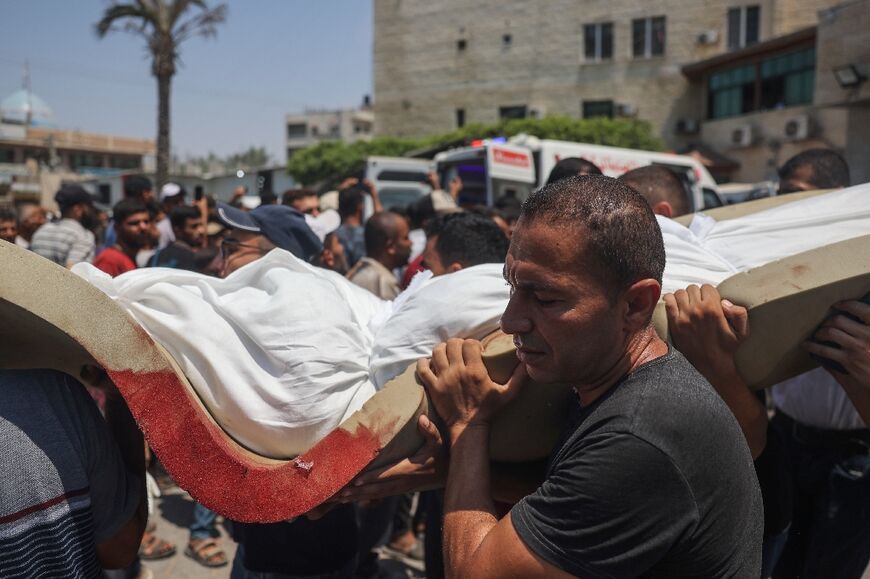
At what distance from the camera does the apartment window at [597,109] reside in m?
26.1

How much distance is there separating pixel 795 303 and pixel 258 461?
126 cm

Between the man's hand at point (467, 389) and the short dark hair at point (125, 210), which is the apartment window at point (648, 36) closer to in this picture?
the short dark hair at point (125, 210)

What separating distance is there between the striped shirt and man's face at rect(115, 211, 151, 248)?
726mm

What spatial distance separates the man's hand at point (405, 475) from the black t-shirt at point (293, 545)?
808 millimetres

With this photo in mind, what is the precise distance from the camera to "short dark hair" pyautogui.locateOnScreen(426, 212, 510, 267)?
117 inches

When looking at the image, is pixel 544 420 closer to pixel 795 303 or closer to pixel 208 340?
pixel 795 303

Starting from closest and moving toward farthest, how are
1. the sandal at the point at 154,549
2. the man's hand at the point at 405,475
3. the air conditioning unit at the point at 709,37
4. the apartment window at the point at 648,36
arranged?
1. the man's hand at the point at 405,475
2. the sandal at the point at 154,549
3. the air conditioning unit at the point at 709,37
4. the apartment window at the point at 648,36

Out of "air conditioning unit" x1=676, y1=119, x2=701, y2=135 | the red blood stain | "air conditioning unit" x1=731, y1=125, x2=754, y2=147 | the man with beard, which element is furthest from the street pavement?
"air conditioning unit" x1=676, y1=119, x2=701, y2=135

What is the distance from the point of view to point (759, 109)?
74.1 feet

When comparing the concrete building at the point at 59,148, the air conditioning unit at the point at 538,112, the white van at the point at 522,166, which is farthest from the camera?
the concrete building at the point at 59,148

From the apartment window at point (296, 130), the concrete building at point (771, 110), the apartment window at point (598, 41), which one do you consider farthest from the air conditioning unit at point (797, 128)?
the apartment window at point (296, 130)

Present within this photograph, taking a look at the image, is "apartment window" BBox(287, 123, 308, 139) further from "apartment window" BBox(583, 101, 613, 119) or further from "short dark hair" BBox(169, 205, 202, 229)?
"short dark hair" BBox(169, 205, 202, 229)

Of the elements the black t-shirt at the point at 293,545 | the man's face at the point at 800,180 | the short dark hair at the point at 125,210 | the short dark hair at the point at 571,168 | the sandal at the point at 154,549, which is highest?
the short dark hair at the point at 571,168

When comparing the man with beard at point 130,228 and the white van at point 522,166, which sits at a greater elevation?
the white van at point 522,166
